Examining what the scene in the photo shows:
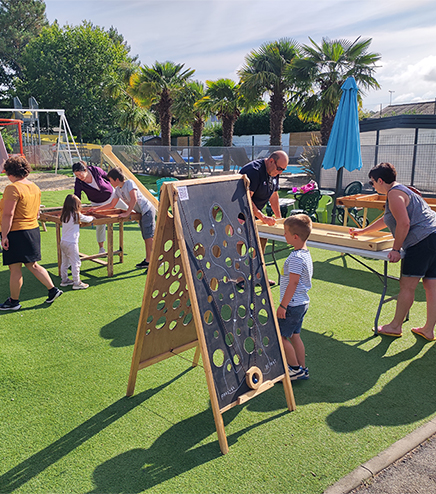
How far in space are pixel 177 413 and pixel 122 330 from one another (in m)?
1.68

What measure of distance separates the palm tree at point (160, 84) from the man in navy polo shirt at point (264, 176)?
2161 centimetres

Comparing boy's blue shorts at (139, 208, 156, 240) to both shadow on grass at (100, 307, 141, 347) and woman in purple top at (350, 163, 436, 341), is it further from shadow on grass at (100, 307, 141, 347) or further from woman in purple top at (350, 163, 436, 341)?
woman in purple top at (350, 163, 436, 341)

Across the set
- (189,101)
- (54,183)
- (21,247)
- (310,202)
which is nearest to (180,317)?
(21,247)

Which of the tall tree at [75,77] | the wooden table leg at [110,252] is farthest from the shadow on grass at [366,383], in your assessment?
the tall tree at [75,77]

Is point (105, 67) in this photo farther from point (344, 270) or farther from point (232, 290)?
point (232, 290)

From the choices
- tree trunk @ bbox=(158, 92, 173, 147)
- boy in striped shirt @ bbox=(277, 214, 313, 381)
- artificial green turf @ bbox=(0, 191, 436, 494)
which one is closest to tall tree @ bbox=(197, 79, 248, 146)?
tree trunk @ bbox=(158, 92, 173, 147)

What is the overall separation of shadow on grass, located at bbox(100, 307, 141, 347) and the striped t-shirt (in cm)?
186

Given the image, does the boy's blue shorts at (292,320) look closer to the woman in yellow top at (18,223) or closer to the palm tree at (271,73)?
the woman in yellow top at (18,223)

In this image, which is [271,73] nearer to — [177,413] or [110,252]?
[110,252]

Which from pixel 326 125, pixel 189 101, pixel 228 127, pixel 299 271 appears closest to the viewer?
pixel 299 271

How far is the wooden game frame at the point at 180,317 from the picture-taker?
270cm

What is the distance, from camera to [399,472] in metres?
2.65

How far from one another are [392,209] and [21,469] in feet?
12.1

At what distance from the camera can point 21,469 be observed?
2.62m
